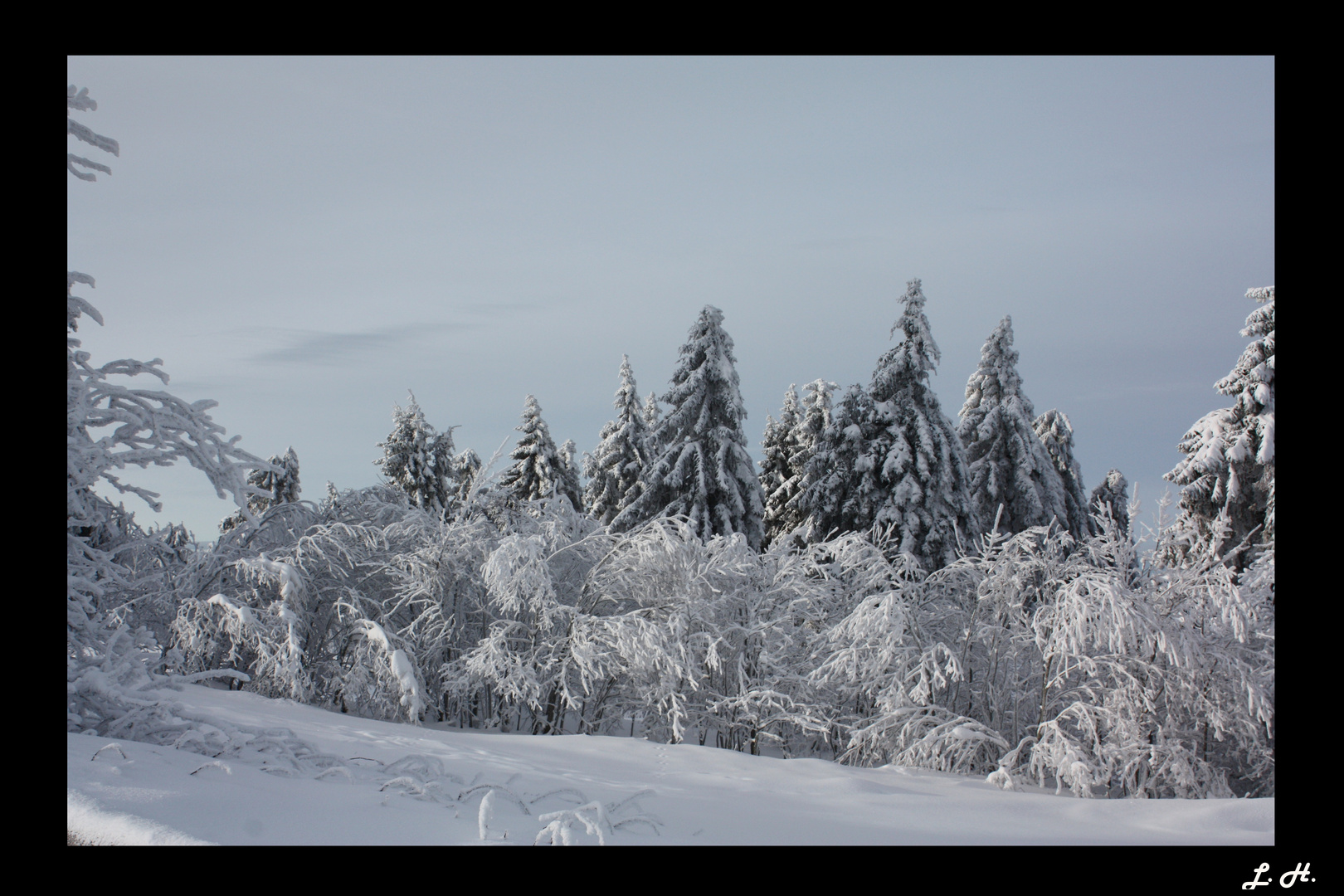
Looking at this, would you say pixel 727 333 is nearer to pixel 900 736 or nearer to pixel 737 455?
pixel 737 455

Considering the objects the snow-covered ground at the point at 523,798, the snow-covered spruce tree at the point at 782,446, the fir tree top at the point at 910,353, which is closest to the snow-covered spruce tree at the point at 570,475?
the snow-covered spruce tree at the point at 782,446

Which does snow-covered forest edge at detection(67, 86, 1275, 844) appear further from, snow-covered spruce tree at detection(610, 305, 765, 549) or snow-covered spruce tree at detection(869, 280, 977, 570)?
snow-covered spruce tree at detection(610, 305, 765, 549)

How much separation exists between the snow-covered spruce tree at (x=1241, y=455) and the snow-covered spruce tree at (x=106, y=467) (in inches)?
752

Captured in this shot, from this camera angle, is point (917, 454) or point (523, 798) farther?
point (917, 454)

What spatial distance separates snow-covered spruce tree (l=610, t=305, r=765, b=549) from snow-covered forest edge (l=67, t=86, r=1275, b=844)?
7525 mm

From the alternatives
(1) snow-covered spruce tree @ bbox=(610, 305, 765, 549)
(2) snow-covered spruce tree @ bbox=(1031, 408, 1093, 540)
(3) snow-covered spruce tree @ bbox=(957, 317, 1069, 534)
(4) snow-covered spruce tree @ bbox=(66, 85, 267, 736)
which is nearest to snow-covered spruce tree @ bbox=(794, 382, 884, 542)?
(1) snow-covered spruce tree @ bbox=(610, 305, 765, 549)

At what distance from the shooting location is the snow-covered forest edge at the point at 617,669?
23.2 feet

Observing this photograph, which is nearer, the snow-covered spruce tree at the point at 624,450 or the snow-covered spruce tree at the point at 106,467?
the snow-covered spruce tree at the point at 106,467

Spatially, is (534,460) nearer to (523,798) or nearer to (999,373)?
(999,373)

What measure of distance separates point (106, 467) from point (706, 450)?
17.0 m

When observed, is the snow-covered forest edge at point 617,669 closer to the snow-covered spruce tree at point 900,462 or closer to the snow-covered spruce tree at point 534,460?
the snow-covered spruce tree at point 900,462

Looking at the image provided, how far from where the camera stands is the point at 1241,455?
66.1 ft

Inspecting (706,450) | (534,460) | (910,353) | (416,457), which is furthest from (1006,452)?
(416,457)

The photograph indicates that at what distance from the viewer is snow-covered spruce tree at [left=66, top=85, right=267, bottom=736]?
7.28 metres
